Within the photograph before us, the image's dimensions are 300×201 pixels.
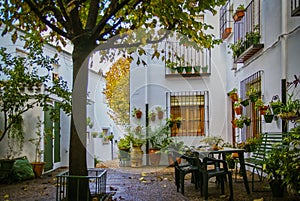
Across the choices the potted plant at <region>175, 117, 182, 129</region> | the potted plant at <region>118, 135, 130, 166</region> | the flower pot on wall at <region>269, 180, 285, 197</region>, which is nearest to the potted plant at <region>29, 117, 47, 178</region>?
the potted plant at <region>118, 135, 130, 166</region>

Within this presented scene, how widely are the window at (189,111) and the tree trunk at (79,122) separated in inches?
242

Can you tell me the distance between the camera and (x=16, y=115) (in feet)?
24.7

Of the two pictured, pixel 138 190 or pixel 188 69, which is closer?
pixel 138 190

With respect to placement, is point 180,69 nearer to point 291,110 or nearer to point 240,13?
point 240,13

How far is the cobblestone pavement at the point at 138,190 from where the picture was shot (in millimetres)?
5422

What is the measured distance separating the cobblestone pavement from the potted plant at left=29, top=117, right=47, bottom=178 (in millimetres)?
243

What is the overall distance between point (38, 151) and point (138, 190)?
135 inches

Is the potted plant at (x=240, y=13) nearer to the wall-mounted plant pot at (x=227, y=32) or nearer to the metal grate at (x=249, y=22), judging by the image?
the metal grate at (x=249, y=22)

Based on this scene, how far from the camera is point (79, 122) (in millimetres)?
5133

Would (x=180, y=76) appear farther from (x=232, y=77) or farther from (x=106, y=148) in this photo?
(x=106, y=148)

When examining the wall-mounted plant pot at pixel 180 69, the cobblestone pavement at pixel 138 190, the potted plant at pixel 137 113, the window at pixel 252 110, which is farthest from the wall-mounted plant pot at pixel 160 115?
the cobblestone pavement at pixel 138 190

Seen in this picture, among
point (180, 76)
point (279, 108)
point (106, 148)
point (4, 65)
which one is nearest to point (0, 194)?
point (4, 65)

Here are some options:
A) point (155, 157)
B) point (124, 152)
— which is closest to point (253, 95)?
point (155, 157)

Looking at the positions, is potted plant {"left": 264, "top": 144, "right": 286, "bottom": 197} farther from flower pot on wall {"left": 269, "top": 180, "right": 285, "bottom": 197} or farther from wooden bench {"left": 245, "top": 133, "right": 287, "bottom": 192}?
wooden bench {"left": 245, "top": 133, "right": 287, "bottom": 192}
